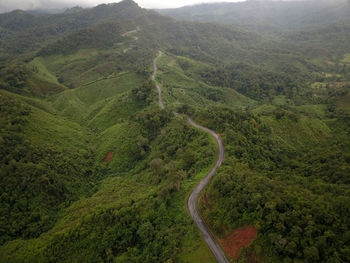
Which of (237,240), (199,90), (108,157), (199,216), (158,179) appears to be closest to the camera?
(237,240)

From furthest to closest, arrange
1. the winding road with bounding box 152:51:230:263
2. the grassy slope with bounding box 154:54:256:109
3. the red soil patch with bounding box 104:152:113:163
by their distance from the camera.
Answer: the grassy slope with bounding box 154:54:256:109 → the red soil patch with bounding box 104:152:113:163 → the winding road with bounding box 152:51:230:263

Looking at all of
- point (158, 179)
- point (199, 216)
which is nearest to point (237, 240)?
point (199, 216)

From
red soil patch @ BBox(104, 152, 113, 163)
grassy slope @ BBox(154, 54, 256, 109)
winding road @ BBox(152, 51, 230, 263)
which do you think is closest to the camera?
winding road @ BBox(152, 51, 230, 263)

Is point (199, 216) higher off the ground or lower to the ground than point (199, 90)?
lower

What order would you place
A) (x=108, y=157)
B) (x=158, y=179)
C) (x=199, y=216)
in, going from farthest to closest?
(x=108, y=157) → (x=158, y=179) → (x=199, y=216)

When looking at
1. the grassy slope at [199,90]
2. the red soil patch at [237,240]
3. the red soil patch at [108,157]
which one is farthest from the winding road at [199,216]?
the grassy slope at [199,90]

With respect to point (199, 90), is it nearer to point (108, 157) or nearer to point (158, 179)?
point (108, 157)

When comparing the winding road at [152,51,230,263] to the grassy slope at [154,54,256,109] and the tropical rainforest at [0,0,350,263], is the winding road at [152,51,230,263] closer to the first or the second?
the tropical rainforest at [0,0,350,263]

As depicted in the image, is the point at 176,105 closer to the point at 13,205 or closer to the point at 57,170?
the point at 57,170

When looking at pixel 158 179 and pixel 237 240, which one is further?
pixel 158 179

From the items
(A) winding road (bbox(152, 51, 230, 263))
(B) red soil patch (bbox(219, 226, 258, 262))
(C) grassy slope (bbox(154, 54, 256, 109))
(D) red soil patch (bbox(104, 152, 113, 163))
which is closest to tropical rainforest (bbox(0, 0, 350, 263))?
(B) red soil patch (bbox(219, 226, 258, 262))
